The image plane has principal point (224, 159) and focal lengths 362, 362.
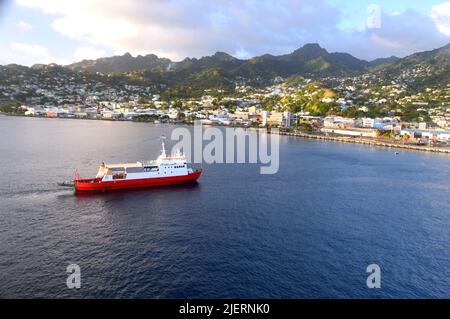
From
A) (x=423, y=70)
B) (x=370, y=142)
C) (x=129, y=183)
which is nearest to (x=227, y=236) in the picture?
(x=129, y=183)

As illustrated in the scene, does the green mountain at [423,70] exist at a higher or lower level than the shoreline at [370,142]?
higher

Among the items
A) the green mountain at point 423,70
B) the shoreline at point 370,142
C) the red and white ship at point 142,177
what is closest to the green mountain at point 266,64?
the green mountain at point 423,70

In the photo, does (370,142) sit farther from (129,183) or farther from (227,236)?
(227,236)

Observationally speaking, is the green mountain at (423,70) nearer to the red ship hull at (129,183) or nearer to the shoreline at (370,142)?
the shoreline at (370,142)

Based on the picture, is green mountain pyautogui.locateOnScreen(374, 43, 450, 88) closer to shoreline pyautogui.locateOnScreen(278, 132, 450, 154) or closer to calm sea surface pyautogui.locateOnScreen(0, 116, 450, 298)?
shoreline pyautogui.locateOnScreen(278, 132, 450, 154)

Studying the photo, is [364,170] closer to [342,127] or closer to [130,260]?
[130,260]

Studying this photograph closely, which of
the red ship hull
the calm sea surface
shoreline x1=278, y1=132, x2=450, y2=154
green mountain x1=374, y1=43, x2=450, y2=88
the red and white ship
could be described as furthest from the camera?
green mountain x1=374, y1=43, x2=450, y2=88

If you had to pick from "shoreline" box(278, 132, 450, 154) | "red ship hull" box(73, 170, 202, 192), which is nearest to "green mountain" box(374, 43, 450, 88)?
"shoreline" box(278, 132, 450, 154)
